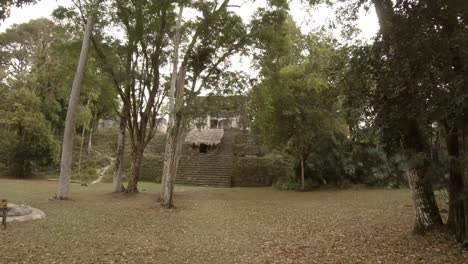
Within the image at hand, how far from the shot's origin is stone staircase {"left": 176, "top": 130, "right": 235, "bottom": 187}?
2712 cm

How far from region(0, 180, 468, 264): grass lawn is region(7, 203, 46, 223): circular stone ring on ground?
36 cm

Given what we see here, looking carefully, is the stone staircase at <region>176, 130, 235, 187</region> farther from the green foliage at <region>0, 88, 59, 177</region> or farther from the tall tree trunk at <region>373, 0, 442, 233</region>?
the tall tree trunk at <region>373, 0, 442, 233</region>

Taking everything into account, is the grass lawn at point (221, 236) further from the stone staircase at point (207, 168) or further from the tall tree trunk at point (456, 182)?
the stone staircase at point (207, 168)

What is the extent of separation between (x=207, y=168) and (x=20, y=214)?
65.0 feet

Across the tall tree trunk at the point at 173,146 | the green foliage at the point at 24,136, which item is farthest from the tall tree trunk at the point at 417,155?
the green foliage at the point at 24,136

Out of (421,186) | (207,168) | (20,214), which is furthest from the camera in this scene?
(207,168)

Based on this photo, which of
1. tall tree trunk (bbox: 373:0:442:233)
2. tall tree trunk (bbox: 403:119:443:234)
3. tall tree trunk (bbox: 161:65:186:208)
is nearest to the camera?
tall tree trunk (bbox: 373:0:442:233)

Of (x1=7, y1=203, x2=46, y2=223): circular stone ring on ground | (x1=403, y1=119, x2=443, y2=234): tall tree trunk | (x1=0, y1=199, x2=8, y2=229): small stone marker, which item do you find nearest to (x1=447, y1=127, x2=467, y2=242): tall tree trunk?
(x1=403, y1=119, x2=443, y2=234): tall tree trunk

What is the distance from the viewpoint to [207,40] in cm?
1502

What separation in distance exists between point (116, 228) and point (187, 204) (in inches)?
239

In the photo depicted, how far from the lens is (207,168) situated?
29.2 metres

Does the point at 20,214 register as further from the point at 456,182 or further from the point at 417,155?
the point at 456,182

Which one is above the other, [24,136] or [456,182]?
[24,136]

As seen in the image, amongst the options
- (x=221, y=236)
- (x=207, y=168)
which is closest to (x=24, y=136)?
(x=207, y=168)
